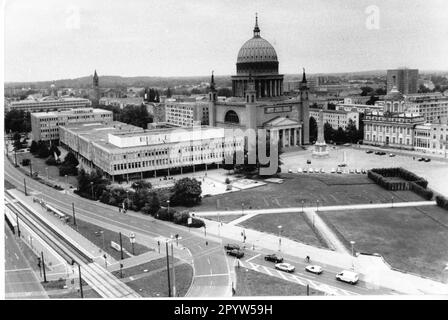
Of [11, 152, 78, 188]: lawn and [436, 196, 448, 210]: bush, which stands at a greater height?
[11, 152, 78, 188]: lawn

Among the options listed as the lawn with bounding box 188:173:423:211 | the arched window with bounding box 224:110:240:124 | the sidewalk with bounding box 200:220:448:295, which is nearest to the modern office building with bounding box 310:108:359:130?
the arched window with bounding box 224:110:240:124

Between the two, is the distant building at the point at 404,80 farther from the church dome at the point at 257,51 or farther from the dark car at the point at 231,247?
the dark car at the point at 231,247

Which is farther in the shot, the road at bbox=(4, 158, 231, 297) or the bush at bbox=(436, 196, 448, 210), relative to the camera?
the bush at bbox=(436, 196, 448, 210)

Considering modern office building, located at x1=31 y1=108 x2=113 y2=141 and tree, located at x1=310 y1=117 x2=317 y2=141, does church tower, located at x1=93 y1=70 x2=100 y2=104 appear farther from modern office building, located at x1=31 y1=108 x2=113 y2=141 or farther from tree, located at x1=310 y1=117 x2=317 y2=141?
tree, located at x1=310 y1=117 x2=317 y2=141

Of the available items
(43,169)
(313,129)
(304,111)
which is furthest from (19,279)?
(313,129)

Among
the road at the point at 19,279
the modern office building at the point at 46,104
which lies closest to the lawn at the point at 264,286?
the road at the point at 19,279
